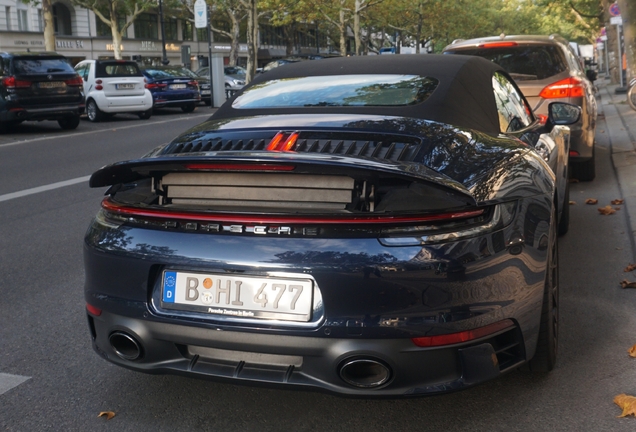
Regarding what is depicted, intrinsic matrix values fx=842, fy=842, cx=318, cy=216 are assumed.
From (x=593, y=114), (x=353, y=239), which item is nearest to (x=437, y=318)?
(x=353, y=239)

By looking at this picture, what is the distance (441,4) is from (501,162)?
70449mm

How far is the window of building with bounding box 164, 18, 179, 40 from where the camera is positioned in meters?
68.9

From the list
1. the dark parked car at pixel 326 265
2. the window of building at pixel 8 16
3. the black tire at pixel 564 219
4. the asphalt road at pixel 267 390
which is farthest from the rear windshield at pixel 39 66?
the window of building at pixel 8 16

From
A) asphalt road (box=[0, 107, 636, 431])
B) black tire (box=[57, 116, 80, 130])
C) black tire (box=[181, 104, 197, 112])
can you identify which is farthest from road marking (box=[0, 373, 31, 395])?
black tire (box=[181, 104, 197, 112])

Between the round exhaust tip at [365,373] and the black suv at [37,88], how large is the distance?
53.4 feet

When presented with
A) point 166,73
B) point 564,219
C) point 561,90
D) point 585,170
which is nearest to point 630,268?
point 564,219

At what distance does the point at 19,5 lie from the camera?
52.0 meters

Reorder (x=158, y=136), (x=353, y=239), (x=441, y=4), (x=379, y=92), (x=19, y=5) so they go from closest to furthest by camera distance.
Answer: (x=353, y=239) → (x=379, y=92) → (x=158, y=136) → (x=19, y=5) → (x=441, y=4)

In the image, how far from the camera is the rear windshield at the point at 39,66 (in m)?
17.7

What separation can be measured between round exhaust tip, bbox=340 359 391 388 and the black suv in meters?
16.3

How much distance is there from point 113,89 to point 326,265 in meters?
20.3

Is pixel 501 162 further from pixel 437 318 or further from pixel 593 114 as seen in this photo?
pixel 593 114

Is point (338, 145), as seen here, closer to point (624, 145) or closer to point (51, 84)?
point (624, 145)

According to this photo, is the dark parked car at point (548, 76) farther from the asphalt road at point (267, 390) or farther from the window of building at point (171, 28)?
the window of building at point (171, 28)
